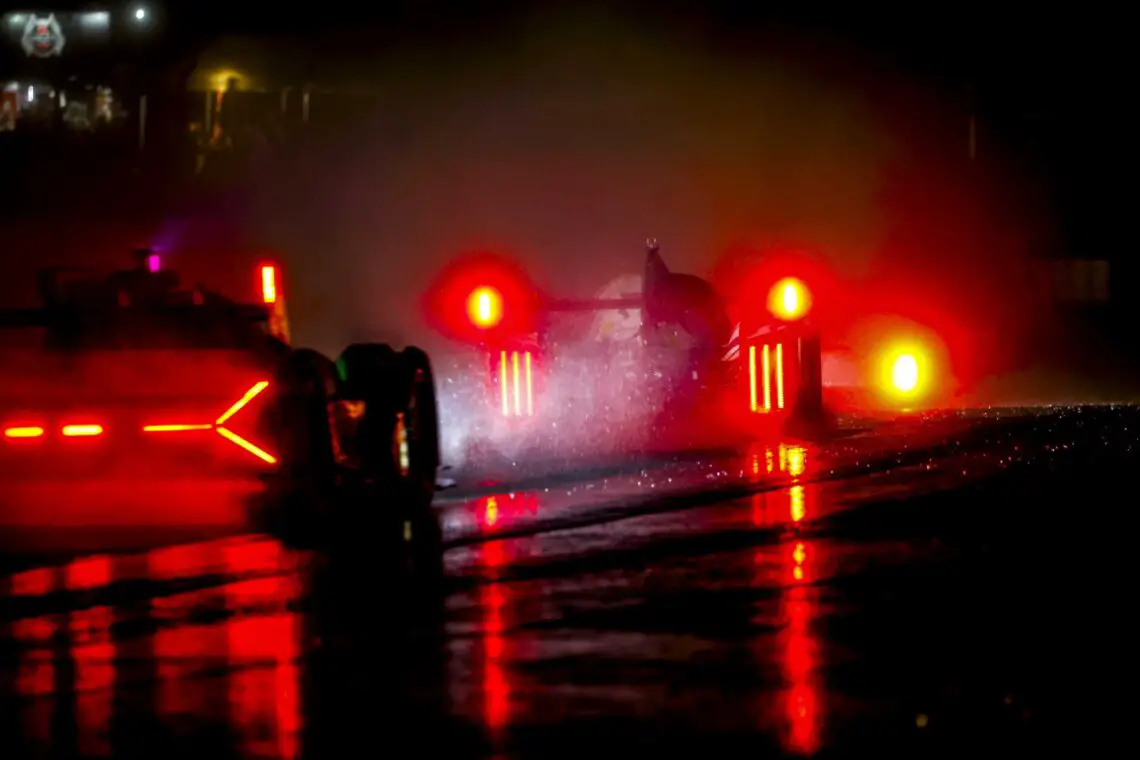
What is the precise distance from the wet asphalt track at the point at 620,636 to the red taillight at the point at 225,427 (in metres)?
0.65

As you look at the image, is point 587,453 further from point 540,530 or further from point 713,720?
point 713,720

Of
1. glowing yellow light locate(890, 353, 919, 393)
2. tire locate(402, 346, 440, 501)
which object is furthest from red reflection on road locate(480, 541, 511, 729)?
glowing yellow light locate(890, 353, 919, 393)

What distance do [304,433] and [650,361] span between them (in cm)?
875

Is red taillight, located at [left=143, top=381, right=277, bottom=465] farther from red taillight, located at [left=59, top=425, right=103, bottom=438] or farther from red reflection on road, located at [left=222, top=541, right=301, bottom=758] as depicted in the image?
red reflection on road, located at [left=222, top=541, right=301, bottom=758]

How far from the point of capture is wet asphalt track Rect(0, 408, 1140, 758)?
6977 millimetres

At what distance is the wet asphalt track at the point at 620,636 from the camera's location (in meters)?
6.98

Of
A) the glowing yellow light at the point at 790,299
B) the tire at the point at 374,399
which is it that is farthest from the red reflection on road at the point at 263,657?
the glowing yellow light at the point at 790,299

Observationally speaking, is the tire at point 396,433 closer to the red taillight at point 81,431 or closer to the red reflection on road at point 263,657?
the red reflection on road at point 263,657

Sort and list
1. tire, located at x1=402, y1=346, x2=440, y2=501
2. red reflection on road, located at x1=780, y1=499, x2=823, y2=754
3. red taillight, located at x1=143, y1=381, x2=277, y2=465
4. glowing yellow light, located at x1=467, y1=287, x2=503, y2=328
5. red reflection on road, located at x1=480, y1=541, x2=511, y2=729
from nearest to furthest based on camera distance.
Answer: red reflection on road, located at x1=780, y1=499, x2=823, y2=754 < red reflection on road, located at x1=480, y1=541, x2=511, y2=729 < red taillight, located at x1=143, y1=381, x2=277, y2=465 < tire, located at x1=402, y1=346, x2=440, y2=501 < glowing yellow light, located at x1=467, y1=287, x2=503, y2=328

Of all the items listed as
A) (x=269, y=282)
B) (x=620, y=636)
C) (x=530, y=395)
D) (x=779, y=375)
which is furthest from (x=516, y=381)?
(x=620, y=636)

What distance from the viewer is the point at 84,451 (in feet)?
38.7

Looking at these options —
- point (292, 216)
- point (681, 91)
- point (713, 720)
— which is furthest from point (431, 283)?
point (713, 720)

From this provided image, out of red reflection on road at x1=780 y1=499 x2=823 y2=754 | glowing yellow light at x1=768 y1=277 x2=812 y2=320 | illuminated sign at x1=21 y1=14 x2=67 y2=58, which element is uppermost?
illuminated sign at x1=21 y1=14 x2=67 y2=58

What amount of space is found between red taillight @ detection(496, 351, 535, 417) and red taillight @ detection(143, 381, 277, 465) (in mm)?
6303
